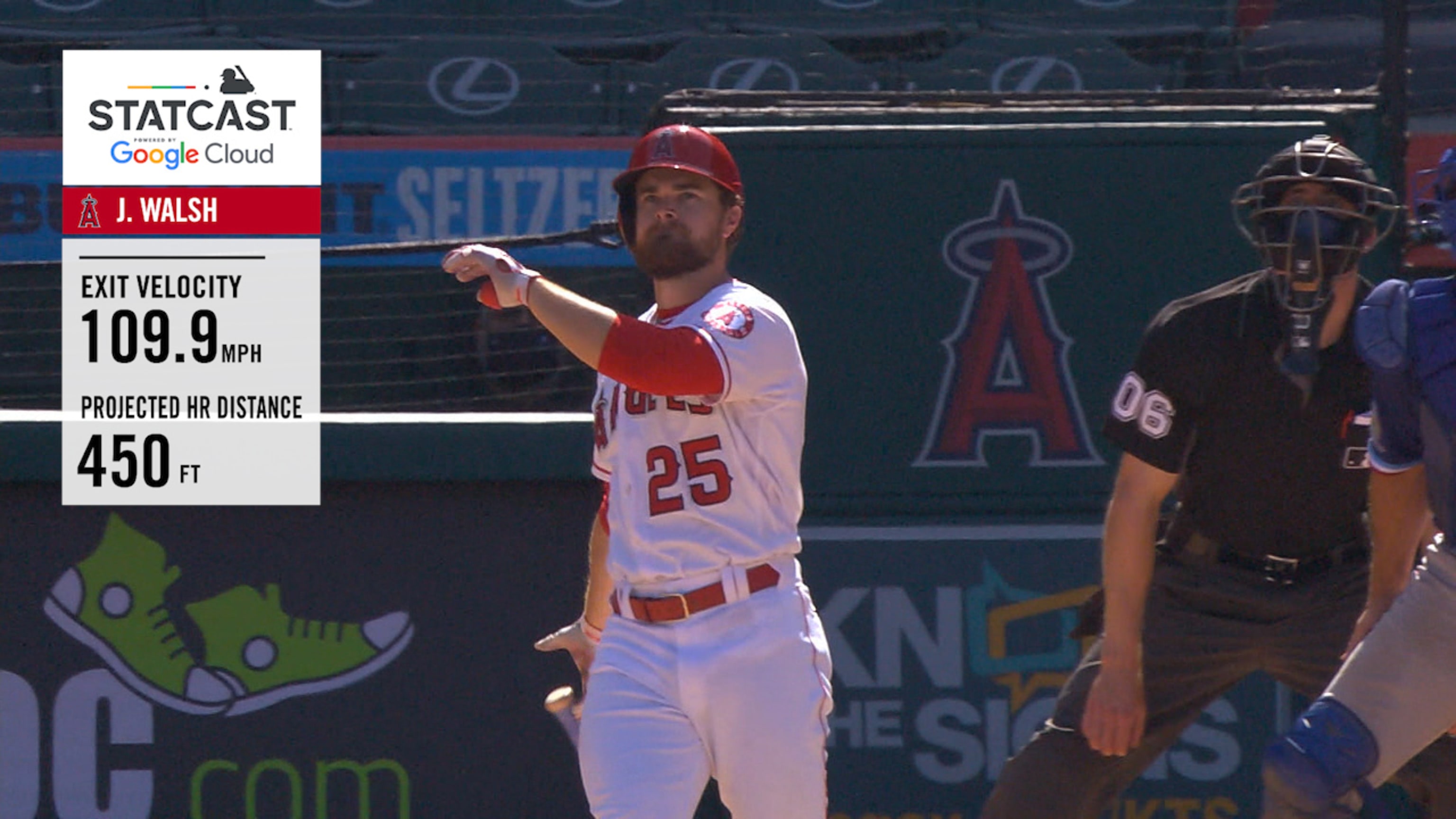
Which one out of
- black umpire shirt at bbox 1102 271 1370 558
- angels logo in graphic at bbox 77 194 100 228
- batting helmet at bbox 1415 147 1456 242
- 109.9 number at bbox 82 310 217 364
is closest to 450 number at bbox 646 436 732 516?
black umpire shirt at bbox 1102 271 1370 558

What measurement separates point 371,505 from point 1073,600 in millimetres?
1708

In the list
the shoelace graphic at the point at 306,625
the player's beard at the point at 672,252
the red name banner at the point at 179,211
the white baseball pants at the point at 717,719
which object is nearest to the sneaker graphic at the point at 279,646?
the shoelace graphic at the point at 306,625

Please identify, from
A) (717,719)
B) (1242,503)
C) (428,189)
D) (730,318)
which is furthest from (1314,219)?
(428,189)

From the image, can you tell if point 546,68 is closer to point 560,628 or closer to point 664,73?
point 664,73

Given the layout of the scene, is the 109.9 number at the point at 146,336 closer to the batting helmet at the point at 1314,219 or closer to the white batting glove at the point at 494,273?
the white batting glove at the point at 494,273

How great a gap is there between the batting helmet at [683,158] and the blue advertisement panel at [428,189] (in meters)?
6.36

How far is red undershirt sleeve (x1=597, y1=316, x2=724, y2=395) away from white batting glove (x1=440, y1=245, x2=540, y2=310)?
0.17 meters

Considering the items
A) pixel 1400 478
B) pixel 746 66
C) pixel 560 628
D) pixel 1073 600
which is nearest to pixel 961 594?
pixel 1073 600

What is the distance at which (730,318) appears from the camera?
3.25 m

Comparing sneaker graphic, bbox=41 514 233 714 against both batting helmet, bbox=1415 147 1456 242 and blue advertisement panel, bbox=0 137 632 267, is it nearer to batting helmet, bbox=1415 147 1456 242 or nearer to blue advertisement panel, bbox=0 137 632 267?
batting helmet, bbox=1415 147 1456 242

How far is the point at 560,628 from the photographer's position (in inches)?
177

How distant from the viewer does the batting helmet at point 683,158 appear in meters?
3.36

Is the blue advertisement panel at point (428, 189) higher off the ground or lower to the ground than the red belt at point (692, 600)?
higher

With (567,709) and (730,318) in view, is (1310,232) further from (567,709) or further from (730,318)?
(567,709)
